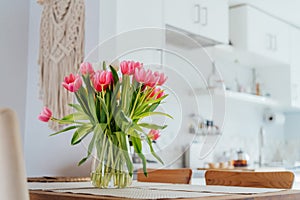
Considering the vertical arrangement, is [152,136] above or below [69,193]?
above

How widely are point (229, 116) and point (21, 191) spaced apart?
465cm

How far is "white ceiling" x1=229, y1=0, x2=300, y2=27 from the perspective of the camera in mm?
4957

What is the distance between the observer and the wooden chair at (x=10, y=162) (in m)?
0.91

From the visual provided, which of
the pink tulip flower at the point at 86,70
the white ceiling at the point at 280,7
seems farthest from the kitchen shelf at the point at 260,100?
the pink tulip flower at the point at 86,70

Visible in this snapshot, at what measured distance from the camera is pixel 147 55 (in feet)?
6.48

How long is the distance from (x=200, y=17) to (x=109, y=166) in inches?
111

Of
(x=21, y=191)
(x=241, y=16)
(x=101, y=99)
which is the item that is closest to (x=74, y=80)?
(x=101, y=99)

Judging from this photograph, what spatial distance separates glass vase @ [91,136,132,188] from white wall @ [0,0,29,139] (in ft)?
5.89

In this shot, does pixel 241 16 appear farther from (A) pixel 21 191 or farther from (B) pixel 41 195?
(A) pixel 21 191

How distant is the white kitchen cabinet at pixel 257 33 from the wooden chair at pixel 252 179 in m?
2.88

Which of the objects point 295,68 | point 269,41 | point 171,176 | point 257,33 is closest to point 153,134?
point 171,176

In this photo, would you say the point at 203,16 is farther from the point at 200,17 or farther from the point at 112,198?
the point at 112,198

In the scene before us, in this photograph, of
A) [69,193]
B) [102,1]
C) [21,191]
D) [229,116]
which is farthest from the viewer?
[229,116]

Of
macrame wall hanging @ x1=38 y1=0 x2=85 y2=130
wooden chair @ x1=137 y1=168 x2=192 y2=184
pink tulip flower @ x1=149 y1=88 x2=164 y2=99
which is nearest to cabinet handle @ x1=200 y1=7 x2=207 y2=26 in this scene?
macrame wall hanging @ x1=38 y1=0 x2=85 y2=130
